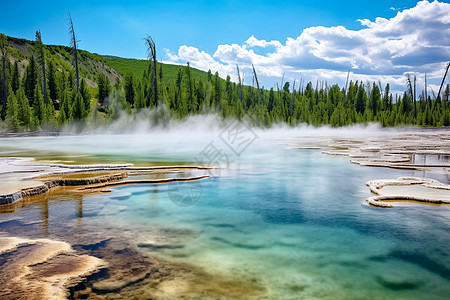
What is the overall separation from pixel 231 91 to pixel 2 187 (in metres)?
65.8

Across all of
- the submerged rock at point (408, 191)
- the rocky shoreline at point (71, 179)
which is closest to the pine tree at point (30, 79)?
the rocky shoreline at point (71, 179)

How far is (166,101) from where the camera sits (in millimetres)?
48625

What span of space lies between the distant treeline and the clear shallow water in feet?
117

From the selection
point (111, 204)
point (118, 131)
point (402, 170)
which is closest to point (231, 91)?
point (118, 131)

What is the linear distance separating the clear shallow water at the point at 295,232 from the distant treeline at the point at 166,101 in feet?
117

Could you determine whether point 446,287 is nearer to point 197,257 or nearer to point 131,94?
point 197,257

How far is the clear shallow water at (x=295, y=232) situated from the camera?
3908mm

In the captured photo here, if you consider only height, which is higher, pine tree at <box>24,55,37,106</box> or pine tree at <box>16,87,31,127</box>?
pine tree at <box>24,55,37,106</box>

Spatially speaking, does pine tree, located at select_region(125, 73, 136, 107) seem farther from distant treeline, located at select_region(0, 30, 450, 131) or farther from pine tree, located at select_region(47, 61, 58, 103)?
pine tree, located at select_region(47, 61, 58, 103)

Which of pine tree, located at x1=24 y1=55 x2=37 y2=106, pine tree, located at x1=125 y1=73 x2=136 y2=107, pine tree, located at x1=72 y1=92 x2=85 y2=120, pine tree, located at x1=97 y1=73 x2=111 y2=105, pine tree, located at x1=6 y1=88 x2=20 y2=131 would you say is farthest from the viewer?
pine tree, located at x1=24 y1=55 x2=37 y2=106

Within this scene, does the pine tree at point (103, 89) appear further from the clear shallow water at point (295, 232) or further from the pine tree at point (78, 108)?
the clear shallow water at point (295, 232)

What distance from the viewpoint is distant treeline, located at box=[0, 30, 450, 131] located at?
4275cm

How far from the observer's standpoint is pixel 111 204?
7086 mm

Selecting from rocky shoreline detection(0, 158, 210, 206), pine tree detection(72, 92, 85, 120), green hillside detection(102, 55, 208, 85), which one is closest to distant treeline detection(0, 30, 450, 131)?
pine tree detection(72, 92, 85, 120)
